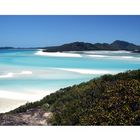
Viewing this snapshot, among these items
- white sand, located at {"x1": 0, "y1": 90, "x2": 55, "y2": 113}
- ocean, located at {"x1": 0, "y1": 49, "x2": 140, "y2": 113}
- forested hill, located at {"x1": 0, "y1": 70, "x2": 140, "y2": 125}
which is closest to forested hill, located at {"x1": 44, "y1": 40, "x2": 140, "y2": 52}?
ocean, located at {"x1": 0, "y1": 49, "x2": 140, "y2": 113}

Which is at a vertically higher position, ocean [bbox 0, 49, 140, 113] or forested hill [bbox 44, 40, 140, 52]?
forested hill [bbox 44, 40, 140, 52]

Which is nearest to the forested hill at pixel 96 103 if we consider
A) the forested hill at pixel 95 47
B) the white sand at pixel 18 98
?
the white sand at pixel 18 98

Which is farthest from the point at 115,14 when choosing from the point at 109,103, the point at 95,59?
the point at 109,103

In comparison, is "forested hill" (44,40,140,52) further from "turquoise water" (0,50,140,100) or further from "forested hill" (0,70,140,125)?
"forested hill" (0,70,140,125)

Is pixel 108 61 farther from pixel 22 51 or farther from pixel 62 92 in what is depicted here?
pixel 22 51

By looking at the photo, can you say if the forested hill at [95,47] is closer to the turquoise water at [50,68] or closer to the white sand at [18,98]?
the turquoise water at [50,68]
